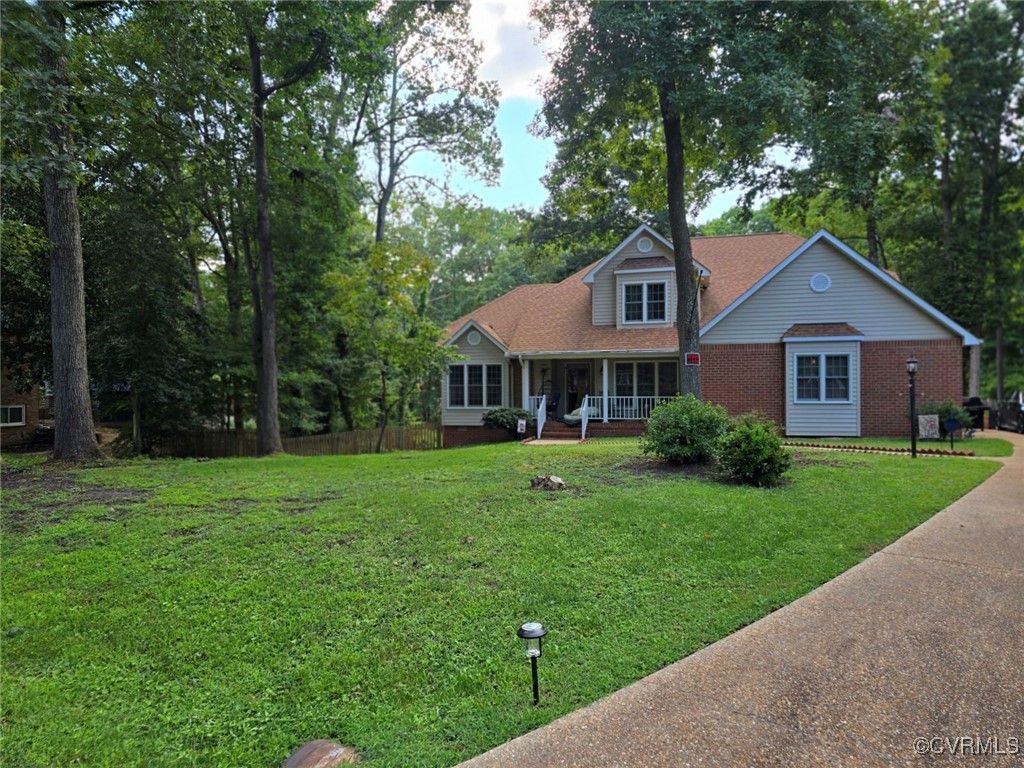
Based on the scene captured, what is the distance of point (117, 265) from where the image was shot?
13688mm

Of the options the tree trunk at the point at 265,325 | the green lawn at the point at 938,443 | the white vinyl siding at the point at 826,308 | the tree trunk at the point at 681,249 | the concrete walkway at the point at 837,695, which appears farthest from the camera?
the white vinyl siding at the point at 826,308

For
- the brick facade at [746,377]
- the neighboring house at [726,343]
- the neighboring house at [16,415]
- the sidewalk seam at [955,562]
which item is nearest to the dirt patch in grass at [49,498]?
the sidewalk seam at [955,562]

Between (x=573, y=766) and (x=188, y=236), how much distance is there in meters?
20.6

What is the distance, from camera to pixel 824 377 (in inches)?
583

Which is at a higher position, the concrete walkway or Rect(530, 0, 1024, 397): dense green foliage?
Rect(530, 0, 1024, 397): dense green foliage

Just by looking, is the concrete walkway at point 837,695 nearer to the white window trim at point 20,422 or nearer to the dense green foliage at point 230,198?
the dense green foliage at point 230,198

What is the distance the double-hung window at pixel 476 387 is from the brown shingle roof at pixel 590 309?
122 centimetres

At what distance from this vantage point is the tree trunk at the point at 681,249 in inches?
454

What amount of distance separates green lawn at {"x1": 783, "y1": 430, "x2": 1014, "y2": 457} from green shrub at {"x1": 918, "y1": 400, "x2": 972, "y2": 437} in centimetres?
45

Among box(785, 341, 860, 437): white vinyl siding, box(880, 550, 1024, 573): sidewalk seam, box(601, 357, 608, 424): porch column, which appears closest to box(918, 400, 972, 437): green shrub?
box(785, 341, 860, 437): white vinyl siding

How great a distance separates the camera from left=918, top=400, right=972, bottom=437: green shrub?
13.1 meters

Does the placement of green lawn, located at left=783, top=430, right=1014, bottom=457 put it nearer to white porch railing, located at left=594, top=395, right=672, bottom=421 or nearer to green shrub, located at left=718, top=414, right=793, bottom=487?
white porch railing, located at left=594, top=395, right=672, bottom=421

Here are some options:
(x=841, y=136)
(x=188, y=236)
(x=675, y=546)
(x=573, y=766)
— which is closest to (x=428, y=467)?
(x=675, y=546)

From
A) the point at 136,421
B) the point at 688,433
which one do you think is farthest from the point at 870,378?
the point at 136,421
